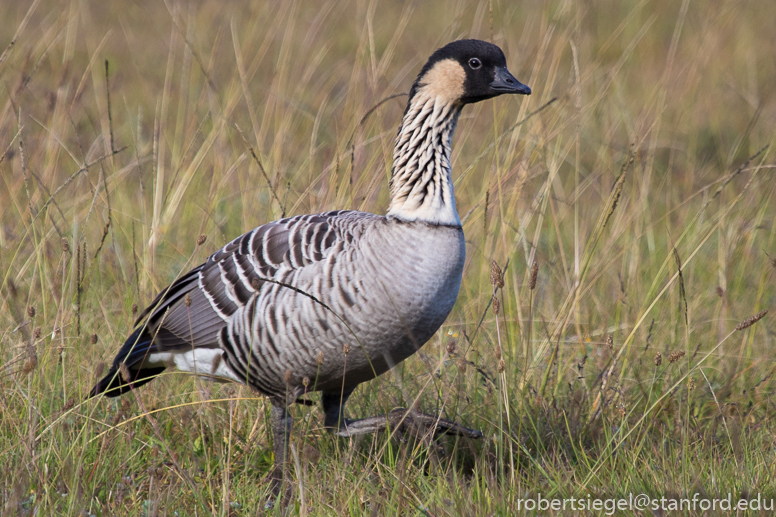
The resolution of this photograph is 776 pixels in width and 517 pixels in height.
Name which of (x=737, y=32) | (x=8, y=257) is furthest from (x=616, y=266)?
(x=737, y=32)

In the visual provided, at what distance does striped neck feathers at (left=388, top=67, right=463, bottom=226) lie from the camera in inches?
153

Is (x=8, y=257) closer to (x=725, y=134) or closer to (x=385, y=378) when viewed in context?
(x=385, y=378)

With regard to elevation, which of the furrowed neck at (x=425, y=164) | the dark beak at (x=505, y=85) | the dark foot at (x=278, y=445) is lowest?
the dark foot at (x=278, y=445)

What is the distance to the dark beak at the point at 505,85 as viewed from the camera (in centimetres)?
403

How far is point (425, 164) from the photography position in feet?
13.0

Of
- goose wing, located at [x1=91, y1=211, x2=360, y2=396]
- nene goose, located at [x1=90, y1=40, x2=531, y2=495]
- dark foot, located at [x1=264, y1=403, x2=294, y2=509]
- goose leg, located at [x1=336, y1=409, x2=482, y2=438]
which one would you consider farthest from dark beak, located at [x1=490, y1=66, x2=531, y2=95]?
dark foot, located at [x1=264, y1=403, x2=294, y2=509]

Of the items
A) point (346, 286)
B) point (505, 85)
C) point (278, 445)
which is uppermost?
point (505, 85)

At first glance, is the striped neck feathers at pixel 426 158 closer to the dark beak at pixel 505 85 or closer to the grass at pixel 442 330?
the dark beak at pixel 505 85

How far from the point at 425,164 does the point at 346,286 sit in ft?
2.57

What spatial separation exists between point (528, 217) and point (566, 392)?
3.64ft

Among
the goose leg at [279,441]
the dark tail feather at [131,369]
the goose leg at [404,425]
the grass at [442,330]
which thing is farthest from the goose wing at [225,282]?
the goose leg at [404,425]

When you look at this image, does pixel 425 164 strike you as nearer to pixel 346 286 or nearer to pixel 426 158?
pixel 426 158

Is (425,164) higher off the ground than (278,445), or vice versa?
(425,164)

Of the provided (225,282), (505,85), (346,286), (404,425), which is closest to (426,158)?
(505,85)
